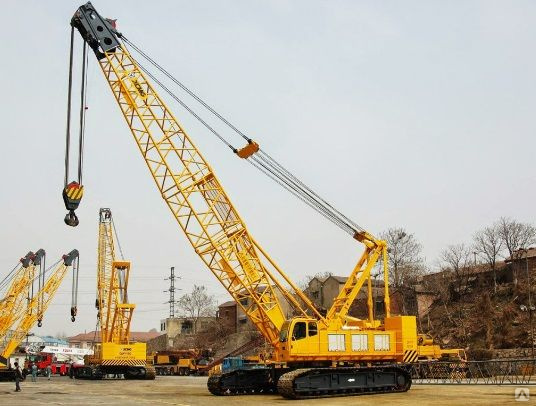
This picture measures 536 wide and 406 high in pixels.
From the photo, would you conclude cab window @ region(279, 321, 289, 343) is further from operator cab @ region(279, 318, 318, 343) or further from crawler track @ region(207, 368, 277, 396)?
crawler track @ region(207, 368, 277, 396)

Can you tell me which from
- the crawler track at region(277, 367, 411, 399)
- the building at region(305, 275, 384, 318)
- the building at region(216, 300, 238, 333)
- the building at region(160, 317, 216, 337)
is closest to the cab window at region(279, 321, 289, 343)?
the crawler track at region(277, 367, 411, 399)

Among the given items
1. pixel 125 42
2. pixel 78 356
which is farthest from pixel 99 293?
pixel 125 42

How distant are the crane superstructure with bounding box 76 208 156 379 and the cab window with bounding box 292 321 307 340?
23969 millimetres

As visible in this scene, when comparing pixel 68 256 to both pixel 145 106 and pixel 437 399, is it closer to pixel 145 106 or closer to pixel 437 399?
pixel 145 106

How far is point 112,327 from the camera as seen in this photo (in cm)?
5028

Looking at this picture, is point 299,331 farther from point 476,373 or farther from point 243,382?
point 476,373

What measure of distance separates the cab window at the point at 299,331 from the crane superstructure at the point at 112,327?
78.6 feet

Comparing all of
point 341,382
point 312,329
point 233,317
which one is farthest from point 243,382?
point 233,317

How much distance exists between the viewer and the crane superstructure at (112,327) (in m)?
45.0

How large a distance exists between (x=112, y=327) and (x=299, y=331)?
29.5 m

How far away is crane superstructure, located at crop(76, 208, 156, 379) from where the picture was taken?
4503cm

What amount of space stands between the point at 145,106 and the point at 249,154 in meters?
A: 5.47

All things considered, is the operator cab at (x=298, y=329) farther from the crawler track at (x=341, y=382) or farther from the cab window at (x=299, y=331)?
the crawler track at (x=341, y=382)

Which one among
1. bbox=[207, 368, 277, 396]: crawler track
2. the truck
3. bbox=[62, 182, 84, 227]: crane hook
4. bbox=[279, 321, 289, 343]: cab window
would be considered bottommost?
the truck
